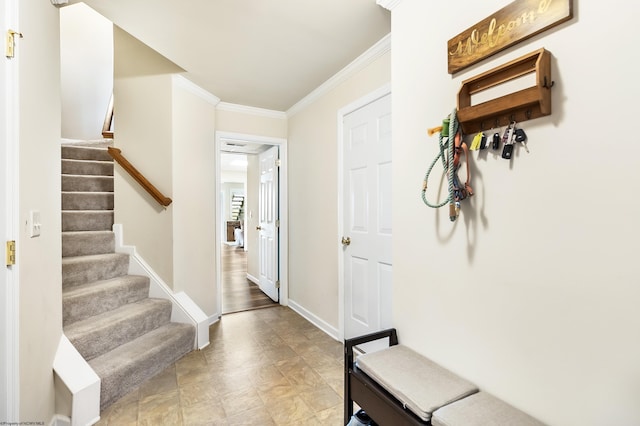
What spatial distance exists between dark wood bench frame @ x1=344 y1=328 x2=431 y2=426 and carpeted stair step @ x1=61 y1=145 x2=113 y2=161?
334 cm

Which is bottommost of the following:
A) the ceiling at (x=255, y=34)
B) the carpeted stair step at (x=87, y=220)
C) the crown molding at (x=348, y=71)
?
the carpeted stair step at (x=87, y=220)

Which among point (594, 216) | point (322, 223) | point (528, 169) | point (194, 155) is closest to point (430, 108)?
point (528, 169)

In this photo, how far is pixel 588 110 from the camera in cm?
94

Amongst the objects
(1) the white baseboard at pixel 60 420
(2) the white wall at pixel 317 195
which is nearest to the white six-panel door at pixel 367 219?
(2) the white wall at pixel 317 195

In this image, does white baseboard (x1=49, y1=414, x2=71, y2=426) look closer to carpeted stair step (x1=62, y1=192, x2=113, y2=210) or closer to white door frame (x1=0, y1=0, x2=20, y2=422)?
white door frame (x1=0, y1=0, x2=20, y2=422)

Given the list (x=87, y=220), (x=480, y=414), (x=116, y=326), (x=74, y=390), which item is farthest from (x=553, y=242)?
(x=87, y=220)

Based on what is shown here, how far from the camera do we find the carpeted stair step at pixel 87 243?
2.59m

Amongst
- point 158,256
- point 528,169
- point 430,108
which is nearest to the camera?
point 528,169

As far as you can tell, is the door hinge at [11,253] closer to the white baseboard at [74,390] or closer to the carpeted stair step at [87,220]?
the white baseboard at [74,390]

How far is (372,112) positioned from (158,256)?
226 cm

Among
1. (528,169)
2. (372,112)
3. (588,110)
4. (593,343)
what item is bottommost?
(593,343)

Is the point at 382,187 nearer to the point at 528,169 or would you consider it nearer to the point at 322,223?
the point at 322,223

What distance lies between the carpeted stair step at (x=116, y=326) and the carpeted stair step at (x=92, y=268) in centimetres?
34

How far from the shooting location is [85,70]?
428 centimetres
